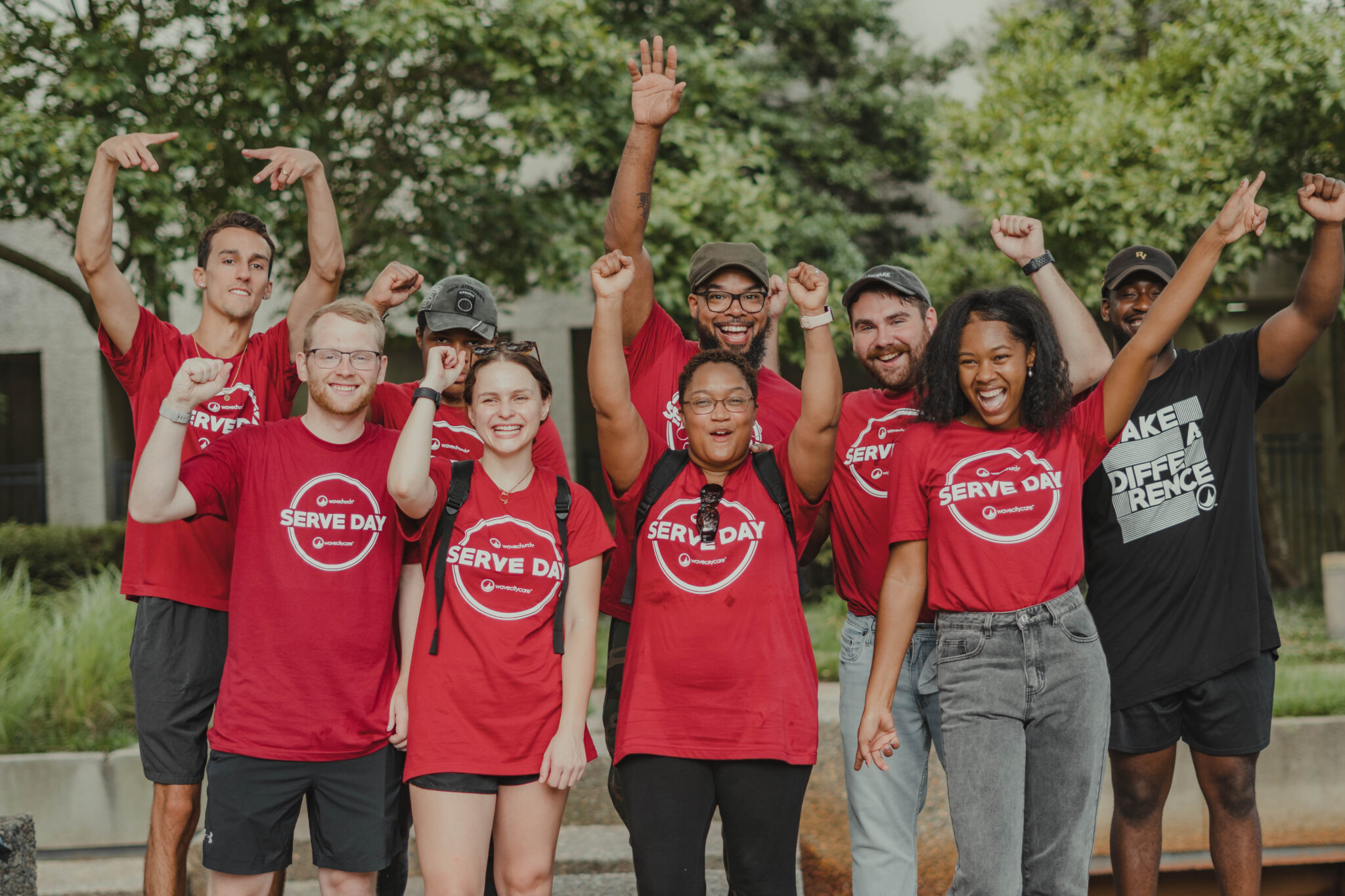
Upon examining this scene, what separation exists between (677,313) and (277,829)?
5.50m

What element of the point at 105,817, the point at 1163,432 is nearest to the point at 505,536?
the point at 1163,432

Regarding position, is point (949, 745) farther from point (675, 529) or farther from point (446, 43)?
point (446, 43)

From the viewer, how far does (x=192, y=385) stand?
287cm

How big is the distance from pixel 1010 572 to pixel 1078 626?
0.24m

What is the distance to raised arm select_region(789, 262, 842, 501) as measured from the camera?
2.98m

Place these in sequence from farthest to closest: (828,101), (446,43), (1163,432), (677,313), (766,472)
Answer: (828,101) < (677,313) < (446,43) < (1163,432) < (766,472)

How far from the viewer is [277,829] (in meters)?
3.10

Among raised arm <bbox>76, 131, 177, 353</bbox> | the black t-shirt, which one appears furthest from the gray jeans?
raised arm <bbox>76, 131, 177, 353</bbox>

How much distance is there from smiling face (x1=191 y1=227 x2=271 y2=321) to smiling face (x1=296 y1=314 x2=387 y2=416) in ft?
1.62

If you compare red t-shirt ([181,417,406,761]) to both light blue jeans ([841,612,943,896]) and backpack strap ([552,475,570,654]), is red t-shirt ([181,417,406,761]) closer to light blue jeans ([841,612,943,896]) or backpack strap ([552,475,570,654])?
backpack strap ([552,475,570,654])

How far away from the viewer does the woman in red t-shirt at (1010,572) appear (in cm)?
285

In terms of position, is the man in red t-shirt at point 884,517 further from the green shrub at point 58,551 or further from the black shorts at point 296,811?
the green shrub at point 58,551

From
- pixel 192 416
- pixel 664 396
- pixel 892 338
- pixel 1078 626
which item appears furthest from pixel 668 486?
pixel 192 416

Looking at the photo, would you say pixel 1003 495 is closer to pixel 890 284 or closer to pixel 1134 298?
pixel 890 284
